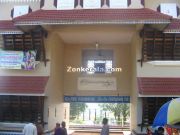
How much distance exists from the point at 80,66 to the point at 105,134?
6108 mm

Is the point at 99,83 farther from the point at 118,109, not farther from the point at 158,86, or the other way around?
the point at 118,109

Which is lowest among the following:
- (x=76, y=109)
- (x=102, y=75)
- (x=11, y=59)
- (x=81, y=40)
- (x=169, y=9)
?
(x=76, y=109)

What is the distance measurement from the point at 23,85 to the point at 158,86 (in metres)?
5.32

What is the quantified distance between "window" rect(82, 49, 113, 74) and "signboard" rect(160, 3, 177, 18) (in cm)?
354

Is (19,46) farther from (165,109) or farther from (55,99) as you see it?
(165,109)

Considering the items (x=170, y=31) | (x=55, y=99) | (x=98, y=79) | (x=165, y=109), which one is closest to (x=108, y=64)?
(x=98, y=79)

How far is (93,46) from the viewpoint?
1647 cm

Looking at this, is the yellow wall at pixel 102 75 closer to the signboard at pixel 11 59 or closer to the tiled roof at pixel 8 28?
the signboard at pixel 11 59

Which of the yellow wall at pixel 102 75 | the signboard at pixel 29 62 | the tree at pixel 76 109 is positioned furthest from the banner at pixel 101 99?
the tree at pixel 76 109

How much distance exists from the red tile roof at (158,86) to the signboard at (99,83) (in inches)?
113

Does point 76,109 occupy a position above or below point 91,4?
below

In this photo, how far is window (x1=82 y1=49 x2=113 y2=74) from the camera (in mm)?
16375

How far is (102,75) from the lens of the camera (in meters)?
16.1

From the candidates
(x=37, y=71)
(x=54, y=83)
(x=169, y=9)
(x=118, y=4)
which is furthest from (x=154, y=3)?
(x=37, y=71)
